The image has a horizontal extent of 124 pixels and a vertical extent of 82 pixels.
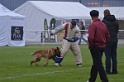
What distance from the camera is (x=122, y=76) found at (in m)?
14.9

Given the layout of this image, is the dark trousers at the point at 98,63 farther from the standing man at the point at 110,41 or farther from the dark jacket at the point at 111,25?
the dark jacket at the point at 111,25

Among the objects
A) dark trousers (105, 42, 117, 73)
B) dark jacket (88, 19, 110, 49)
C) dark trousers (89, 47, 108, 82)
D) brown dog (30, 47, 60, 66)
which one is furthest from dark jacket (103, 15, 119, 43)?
brown dog (30, 47, 60, 66)

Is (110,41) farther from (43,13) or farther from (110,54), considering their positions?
(43,13)

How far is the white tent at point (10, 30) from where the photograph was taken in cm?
3703

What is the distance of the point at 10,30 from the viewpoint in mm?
37094

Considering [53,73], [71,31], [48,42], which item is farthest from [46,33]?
[53,73]

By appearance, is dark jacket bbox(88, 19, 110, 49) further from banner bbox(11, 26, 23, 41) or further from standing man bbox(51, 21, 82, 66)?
banner bbox(11, 26, 23, 41)

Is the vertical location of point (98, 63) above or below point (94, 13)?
below

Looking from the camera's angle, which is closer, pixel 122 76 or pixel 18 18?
pixel 122 76

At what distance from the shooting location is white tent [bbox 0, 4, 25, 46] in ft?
121

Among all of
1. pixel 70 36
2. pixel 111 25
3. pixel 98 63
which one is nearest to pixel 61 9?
pixel 70 36

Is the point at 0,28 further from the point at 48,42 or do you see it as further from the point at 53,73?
the point at 53,73

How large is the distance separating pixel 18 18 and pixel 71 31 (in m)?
20.1

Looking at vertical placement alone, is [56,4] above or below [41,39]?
above
